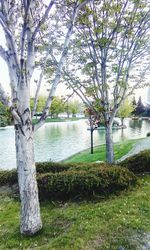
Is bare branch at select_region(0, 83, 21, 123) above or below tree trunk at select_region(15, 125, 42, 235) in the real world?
above

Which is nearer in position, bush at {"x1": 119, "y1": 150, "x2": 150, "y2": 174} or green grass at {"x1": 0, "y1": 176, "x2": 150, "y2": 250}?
green grass at {"x1": 0, "y1": 176, "x2": 150, "y2": 250}

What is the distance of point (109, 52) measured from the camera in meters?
7.60

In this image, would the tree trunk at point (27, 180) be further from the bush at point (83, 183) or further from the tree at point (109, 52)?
the tree at point (109, 52)

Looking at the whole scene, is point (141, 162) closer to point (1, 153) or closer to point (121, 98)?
point (121, 98)

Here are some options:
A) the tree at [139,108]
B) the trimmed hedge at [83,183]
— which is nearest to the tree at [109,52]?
the trimmed hedge at [83,183]

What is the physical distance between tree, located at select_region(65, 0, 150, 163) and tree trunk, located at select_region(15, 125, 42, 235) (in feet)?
13.7

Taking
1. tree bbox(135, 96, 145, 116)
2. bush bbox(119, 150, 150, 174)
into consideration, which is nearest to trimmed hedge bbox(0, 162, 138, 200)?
bush bbox(119, 150, 150, 174)

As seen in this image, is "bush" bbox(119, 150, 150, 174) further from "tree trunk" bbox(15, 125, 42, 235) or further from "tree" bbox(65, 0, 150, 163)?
"tree trunk" bbox(15, 125, 42, 235)

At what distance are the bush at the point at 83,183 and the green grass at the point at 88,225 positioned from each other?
253mm

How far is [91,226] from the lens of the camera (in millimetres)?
3582

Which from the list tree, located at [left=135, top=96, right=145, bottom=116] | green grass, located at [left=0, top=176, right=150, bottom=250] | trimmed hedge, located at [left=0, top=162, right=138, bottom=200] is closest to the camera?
green grass, located at [left=0, top=176, right=150, bottom=250]

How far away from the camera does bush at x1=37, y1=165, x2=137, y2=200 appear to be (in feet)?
16.5

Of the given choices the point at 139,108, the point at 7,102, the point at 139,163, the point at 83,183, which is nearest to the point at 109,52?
the point at 139,163

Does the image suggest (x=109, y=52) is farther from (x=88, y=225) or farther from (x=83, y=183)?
(x=88, y=225)
